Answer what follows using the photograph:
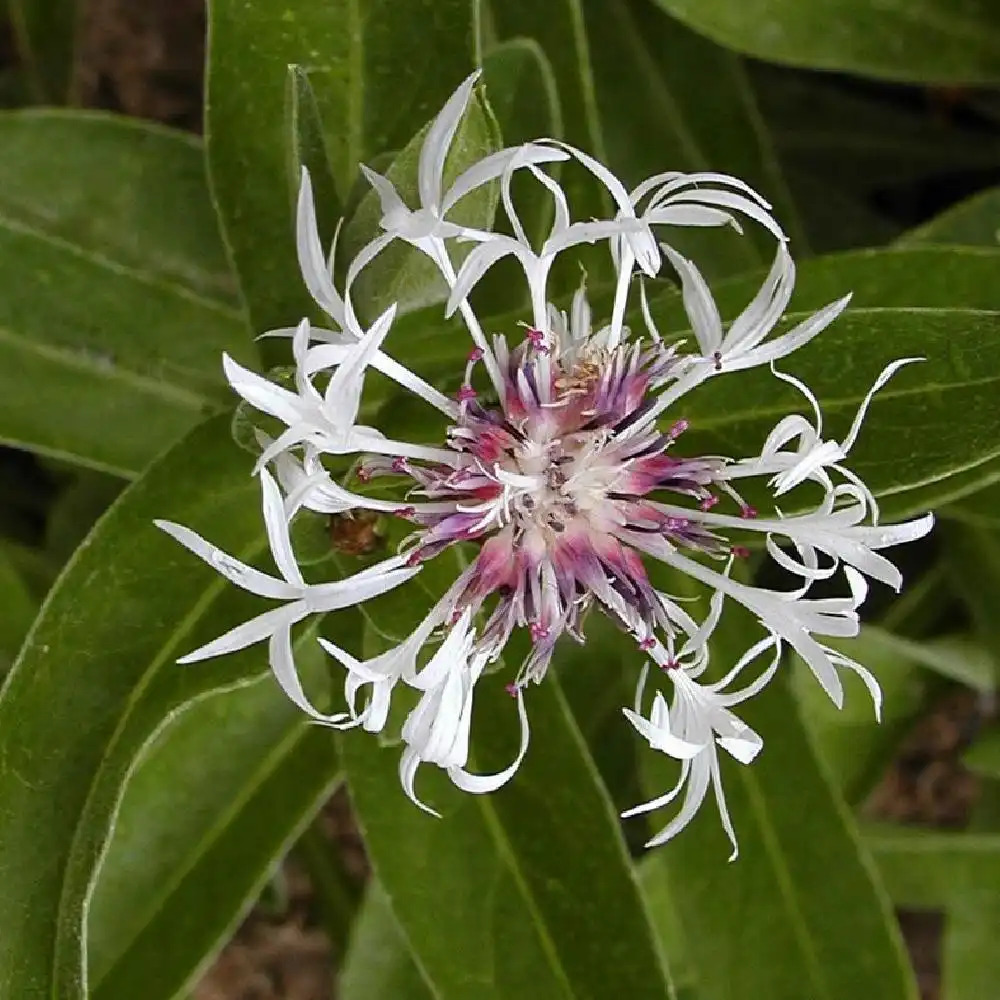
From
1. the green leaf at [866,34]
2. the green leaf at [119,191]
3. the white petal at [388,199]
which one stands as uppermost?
the green leaf at [866,34]

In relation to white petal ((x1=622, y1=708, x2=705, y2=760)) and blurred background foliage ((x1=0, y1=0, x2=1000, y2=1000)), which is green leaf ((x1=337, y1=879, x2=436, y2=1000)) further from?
white petal ((x1=622, y1=708, x2=705, y2=760))

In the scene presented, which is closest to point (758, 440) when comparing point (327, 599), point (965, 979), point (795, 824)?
point (327, 599)

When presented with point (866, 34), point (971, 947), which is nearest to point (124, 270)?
point (866, 34)

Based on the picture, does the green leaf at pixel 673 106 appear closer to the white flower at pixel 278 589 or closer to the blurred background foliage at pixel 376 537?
the blurred background foliage at pixel 376 537

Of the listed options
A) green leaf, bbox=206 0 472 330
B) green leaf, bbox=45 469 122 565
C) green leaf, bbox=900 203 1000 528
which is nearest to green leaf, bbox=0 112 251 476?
green leaf, bbox=206 0 472 330

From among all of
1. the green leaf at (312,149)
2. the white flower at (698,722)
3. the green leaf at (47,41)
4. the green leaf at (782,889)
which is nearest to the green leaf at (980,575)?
the green leaf at (782,889)

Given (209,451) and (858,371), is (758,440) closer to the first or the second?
(858,371)

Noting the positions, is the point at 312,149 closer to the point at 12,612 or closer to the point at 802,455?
the point at 802,455
